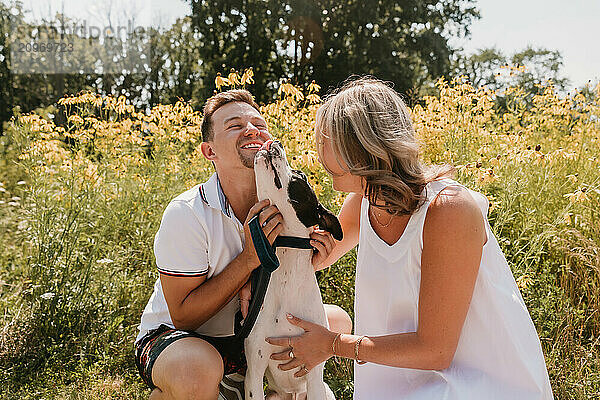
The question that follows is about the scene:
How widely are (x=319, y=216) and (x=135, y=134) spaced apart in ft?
12.3

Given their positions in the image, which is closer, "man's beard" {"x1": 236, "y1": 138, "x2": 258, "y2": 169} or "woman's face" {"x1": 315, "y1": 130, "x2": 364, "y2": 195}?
"woman's face" {"x1": 315, "y1": 130, "x2": 364, "y2": 195}

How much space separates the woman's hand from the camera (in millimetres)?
2107

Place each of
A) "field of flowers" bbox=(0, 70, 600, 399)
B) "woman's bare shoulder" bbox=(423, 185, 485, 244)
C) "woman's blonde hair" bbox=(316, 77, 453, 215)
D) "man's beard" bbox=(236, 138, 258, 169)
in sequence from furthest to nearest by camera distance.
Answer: "field of flowers" bbox=(0, 70, 600, 399), "man's beard" bbox=(236, 138, 258, 169), "woman's blonde hair" bbox=(316, 77, 453, 215), "woman's bare shoulder" bbox=(423, 185, 485, 244)

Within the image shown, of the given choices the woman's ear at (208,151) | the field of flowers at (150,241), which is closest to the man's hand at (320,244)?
the woman's ear at (208,151)

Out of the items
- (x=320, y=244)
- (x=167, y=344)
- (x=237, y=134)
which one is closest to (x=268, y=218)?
(x=320, y=244)

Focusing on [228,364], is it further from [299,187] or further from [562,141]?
[562,141]

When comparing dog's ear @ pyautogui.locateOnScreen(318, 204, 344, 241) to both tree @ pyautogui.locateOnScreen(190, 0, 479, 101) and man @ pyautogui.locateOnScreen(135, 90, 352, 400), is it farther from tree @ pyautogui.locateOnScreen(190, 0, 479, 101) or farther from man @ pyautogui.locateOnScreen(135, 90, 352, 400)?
tree @ pyautogui.locateOnScreen(190, 0, 479, 101)

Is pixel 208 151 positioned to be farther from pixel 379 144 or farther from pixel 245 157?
pixel 379 144

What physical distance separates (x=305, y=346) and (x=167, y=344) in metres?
0.65

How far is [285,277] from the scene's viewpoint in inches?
85.0

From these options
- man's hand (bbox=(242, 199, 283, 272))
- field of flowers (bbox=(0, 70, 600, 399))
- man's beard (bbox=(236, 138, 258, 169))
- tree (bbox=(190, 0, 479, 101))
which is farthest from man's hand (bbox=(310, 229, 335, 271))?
tree (bbox=(190, 0, 479, 101))

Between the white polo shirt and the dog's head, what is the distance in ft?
1.46

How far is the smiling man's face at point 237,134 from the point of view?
8.26ft

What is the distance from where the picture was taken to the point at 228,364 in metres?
2.49
